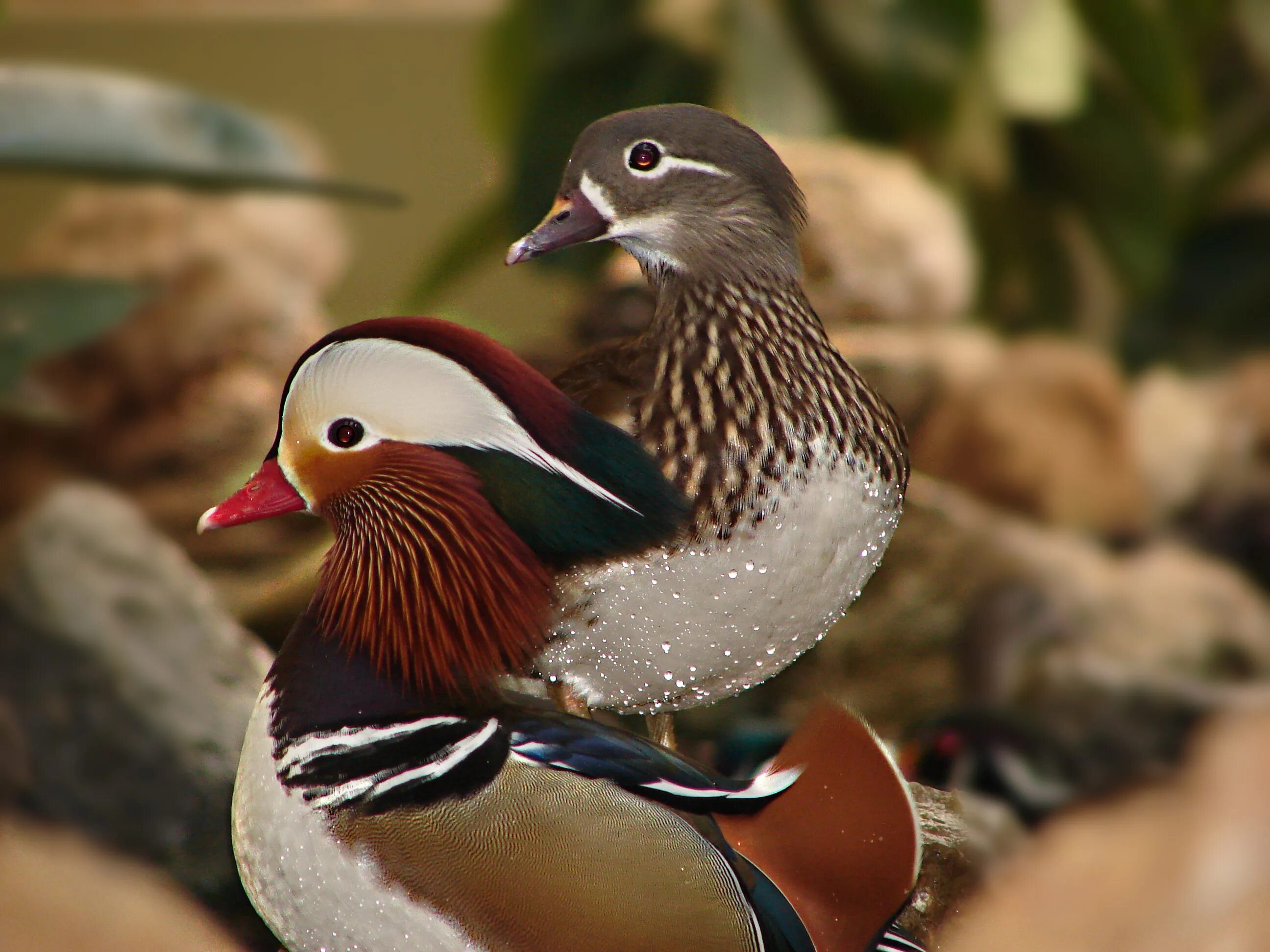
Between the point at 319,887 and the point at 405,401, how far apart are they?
0.14 metres

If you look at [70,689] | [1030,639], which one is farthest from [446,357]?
[1030,639]

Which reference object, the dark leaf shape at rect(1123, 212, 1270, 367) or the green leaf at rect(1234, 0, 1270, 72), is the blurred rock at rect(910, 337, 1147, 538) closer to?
the dark leaf shape at rect(1123, 212, 1270, 367)

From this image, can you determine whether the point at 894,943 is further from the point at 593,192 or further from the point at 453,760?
the point at 593,192

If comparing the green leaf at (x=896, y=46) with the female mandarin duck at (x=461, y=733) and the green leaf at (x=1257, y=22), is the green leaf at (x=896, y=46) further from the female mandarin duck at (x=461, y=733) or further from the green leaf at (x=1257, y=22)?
the female mandarin duck at (x=461, y=733)

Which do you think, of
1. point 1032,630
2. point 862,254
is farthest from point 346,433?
point 1032,630

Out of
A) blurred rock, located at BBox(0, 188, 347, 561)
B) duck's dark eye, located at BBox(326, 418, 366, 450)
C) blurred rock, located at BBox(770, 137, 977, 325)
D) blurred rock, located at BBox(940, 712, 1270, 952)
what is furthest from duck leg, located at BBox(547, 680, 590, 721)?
blurred rock, located at BBox(0, 188, 347, 561)

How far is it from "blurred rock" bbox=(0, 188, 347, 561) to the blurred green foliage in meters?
0.32

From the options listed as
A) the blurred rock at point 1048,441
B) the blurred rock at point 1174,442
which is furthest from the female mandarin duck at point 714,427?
the blurred rock at point 1174,442

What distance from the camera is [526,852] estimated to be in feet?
1.19

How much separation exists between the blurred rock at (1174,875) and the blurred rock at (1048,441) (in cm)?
95

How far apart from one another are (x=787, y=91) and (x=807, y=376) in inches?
66.3

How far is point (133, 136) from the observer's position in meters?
1.17

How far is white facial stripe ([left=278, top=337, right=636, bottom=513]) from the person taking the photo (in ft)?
1.15

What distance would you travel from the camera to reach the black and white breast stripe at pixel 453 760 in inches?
14.2
